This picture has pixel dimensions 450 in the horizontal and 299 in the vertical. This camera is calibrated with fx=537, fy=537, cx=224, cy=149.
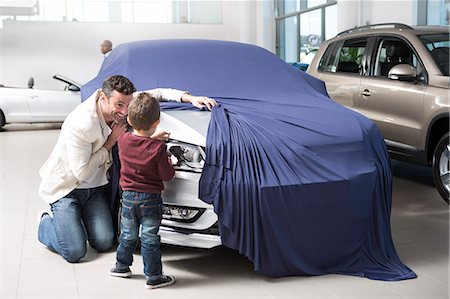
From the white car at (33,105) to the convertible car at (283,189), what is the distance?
7.46 meters

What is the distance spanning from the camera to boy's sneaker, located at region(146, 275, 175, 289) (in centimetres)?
315

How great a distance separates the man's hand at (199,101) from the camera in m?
3.58

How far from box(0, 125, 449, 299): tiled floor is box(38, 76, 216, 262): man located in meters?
0.16

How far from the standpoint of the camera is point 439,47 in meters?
5.58

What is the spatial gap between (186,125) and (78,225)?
3.45ft

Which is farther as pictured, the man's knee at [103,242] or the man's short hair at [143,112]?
the man's knee at [103,242]

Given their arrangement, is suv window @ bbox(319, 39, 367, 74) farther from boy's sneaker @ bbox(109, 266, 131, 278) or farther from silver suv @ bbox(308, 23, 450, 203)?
boy's sneaker @ bbox(109, 266, 131, 278)

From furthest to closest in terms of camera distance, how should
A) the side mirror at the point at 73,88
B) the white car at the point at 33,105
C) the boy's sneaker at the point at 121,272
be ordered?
1. the side mirror at the point at 73,88
2. the white car at the point at 33,105
3. the boy's sneaker at the point at 121,272

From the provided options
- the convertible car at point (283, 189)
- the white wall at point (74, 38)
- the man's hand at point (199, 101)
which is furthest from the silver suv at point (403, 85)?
the white wall at point (74, 38)

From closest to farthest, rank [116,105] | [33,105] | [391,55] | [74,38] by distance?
[116,105] → [391,55] → [33,105] → [74,38]

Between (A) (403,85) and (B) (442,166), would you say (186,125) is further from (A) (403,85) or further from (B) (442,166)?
(A) (403,85)

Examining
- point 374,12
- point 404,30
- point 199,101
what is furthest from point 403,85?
point 374,12

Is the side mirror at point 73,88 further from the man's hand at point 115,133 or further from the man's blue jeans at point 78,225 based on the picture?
the man's hand at point 115,133

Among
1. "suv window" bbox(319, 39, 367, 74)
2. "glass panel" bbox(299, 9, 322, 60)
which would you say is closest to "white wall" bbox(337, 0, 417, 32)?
"glass panel" bbox(299, 9, 322, 60)
